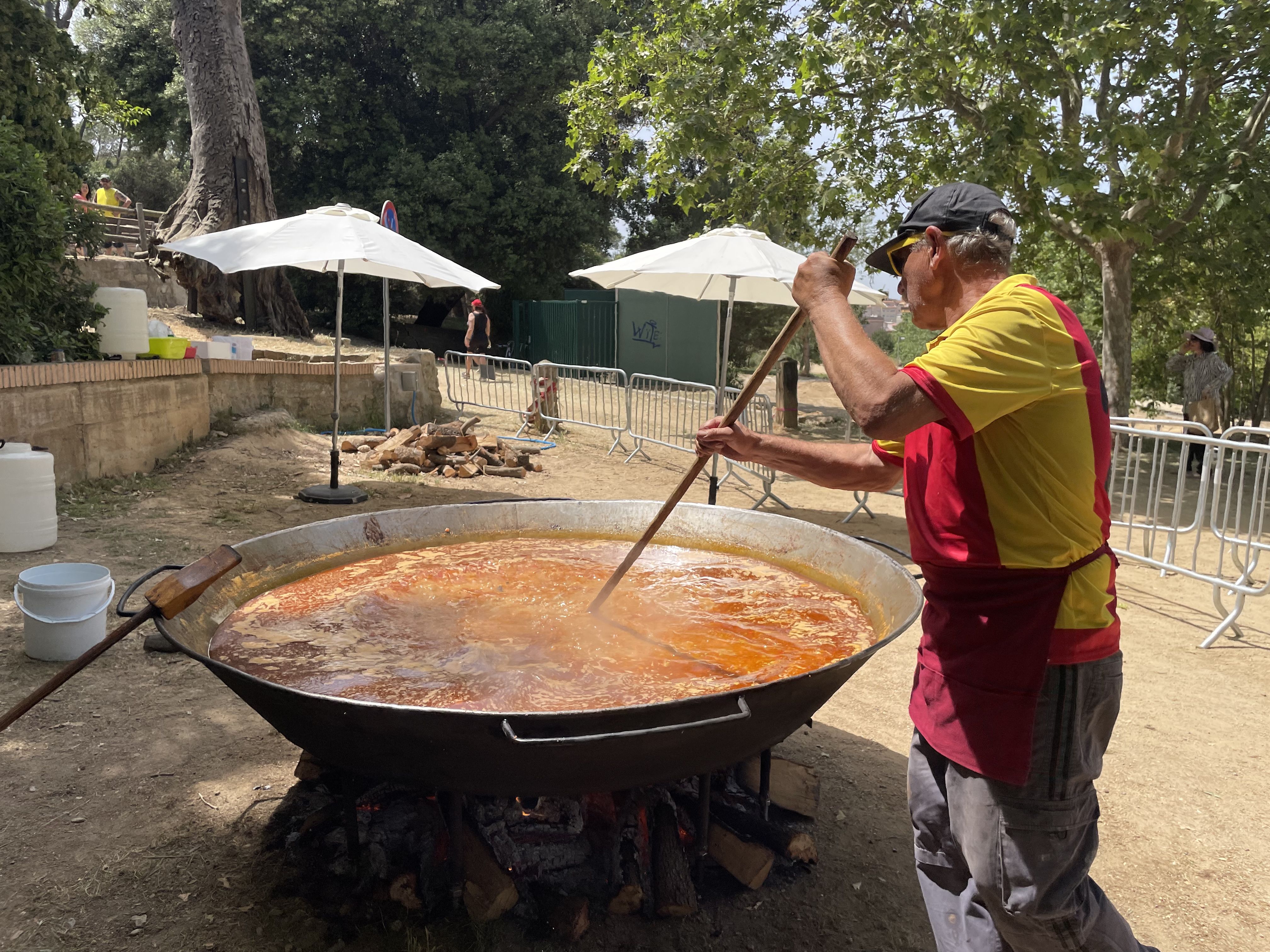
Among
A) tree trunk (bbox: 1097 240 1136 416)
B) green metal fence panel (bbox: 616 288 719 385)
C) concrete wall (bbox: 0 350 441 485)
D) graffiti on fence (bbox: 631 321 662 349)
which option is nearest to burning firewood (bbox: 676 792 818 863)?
concrete wall (bbox: 0 350 441 485)

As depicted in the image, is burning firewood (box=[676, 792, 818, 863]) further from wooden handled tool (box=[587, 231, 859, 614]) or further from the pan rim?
the pan rim

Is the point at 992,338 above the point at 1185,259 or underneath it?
underneath

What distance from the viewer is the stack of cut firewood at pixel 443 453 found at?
9586 millimetres

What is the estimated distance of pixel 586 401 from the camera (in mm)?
15547

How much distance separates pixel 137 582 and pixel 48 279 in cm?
695

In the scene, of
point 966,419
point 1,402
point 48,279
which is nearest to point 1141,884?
point 966,419

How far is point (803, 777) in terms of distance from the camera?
309cm

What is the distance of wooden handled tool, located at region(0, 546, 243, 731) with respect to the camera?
1886mm

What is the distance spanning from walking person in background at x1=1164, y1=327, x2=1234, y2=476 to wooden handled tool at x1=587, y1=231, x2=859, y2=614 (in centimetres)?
1134

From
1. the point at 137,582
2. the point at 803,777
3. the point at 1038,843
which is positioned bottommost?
the point at 803,777

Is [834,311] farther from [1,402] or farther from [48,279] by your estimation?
[48,279]

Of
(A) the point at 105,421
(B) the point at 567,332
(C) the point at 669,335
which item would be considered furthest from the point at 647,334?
(A) the point at 105,421

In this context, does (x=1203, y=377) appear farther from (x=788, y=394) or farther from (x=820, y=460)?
(x=820, y=460)

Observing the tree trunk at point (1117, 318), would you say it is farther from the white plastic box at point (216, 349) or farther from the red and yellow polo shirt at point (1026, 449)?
the white plastic box at point (216, 349)
